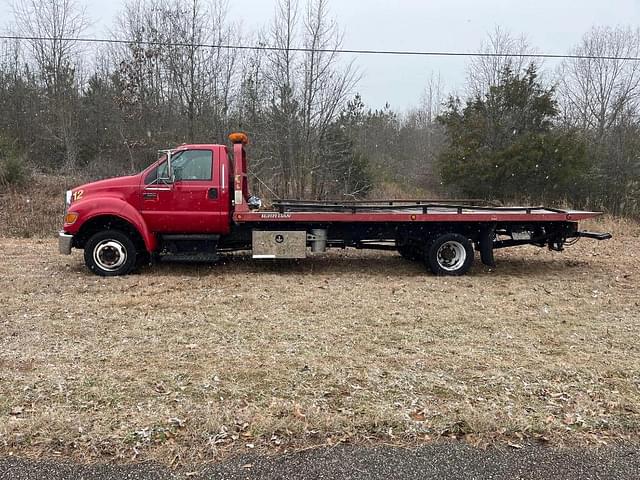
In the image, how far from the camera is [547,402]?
3.80 m

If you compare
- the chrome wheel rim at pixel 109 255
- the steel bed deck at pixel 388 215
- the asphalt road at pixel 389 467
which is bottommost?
the asphalt road at pixel 389 467

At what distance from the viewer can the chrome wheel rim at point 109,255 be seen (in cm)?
823

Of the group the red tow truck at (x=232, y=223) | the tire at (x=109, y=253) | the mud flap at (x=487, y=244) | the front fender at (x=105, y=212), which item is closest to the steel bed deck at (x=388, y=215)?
the red tow truck at (x=232, y=223)

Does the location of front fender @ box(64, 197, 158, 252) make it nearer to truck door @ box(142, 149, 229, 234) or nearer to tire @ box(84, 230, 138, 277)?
truck door @ box(142, 149, 229, 234)

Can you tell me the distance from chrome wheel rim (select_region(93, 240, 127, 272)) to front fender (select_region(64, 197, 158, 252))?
1.42ft

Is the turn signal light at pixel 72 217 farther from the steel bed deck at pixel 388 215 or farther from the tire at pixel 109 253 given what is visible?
the steel bed deck at pixel 388 215

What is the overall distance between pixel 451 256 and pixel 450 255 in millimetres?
25

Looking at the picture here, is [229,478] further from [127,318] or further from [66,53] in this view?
[66,53]

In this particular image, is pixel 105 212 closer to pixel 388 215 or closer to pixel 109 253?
pixel 109 253

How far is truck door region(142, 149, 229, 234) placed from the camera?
8.20 meters

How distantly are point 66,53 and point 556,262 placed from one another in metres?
19.9

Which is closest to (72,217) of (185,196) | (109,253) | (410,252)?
(109,253)

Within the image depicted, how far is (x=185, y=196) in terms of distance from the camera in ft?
27.0

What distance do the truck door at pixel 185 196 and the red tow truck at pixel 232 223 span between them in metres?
0.02
